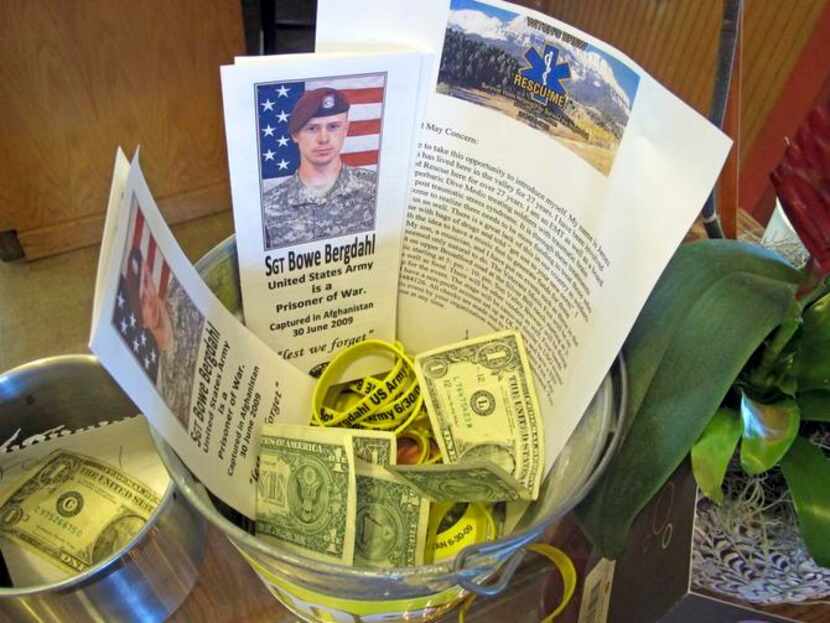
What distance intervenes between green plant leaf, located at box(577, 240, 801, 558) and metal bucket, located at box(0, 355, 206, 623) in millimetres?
227

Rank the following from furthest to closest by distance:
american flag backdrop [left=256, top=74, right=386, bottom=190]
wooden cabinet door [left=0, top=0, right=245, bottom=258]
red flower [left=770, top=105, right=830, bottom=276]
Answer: wooden cabinet door [left=0, top=0, right=245, bottom=258], american flag backdrop [left=256, top=74, right=386, bottom=190], red flower [left=770, top=105, right=830, bottom=276]

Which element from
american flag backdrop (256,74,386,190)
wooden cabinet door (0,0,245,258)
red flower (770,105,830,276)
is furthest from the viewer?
wooden cabinet door (0,0,245,258)

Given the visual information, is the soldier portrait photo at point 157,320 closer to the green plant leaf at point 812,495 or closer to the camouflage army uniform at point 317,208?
the camouflage army uniform at point 317,208

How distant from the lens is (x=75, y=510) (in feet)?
1.55

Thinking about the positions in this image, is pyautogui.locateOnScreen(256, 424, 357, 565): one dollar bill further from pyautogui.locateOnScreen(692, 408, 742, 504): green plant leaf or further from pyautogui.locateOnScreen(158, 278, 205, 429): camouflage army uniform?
pyautogui.locateOnScreen(692, 408, 742, 504): green plant leaf

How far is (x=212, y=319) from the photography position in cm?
39

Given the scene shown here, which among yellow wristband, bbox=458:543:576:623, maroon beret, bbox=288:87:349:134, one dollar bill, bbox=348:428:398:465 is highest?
maroon beret, bbox=288:87:349:134

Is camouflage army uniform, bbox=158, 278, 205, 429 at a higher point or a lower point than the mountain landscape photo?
lower

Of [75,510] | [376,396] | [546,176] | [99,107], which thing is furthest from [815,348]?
[99,107]

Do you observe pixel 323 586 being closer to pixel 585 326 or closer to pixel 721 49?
pixel 585 326

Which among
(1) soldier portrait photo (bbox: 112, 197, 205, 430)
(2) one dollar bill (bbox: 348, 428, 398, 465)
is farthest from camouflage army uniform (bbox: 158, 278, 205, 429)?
(2) one dollar bill (bbox: 348, 428, 398, 465)

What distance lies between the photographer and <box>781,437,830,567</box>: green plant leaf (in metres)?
0.29

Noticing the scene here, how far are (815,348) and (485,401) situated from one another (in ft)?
0.59

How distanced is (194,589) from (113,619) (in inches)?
1.9
